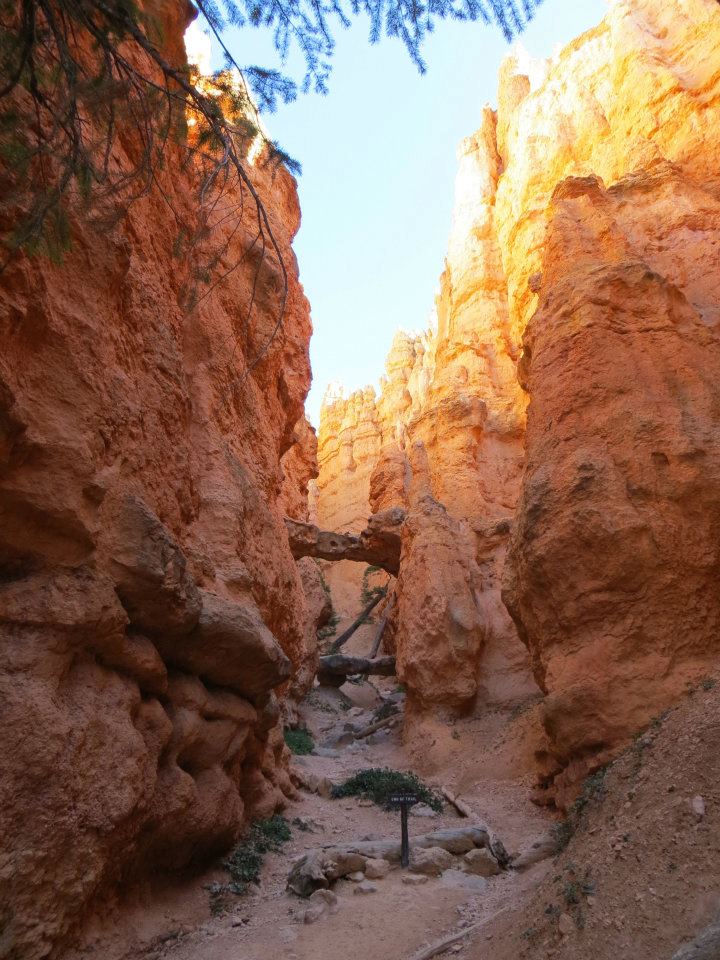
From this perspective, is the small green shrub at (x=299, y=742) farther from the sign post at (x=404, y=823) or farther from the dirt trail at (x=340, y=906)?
the sign post at (x=404, y=823)

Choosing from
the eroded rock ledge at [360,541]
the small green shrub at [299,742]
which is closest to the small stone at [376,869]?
the small green shrub at [299,742]

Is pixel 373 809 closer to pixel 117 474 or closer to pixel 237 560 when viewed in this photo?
A: pixel 237 560

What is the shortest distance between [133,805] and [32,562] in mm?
1819

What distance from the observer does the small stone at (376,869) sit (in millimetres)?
6133

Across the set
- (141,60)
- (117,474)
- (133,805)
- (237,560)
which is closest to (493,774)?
(237,560)

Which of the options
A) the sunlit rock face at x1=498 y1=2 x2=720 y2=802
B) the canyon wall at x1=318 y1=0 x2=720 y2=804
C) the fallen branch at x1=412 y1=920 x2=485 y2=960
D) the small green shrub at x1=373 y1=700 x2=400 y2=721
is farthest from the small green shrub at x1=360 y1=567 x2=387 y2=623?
the fallen branch at x1=412 y1=920 x2=485 y2=960

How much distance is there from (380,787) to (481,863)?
3.73m

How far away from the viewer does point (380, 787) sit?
9.82 m

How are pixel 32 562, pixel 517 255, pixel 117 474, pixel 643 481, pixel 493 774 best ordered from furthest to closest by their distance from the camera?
1. pixel 517 255
2. pixel 493 774
3. pixel 643 481
4. pixel 117 474
5. pixel 32 562

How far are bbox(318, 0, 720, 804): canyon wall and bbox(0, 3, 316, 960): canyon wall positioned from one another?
3.60 metres

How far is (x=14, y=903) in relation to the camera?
3.40 metres

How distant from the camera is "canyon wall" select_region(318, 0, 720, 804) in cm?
683

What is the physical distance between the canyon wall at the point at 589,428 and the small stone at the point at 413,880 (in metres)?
2.01

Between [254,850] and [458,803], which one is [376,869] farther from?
[458,803]
